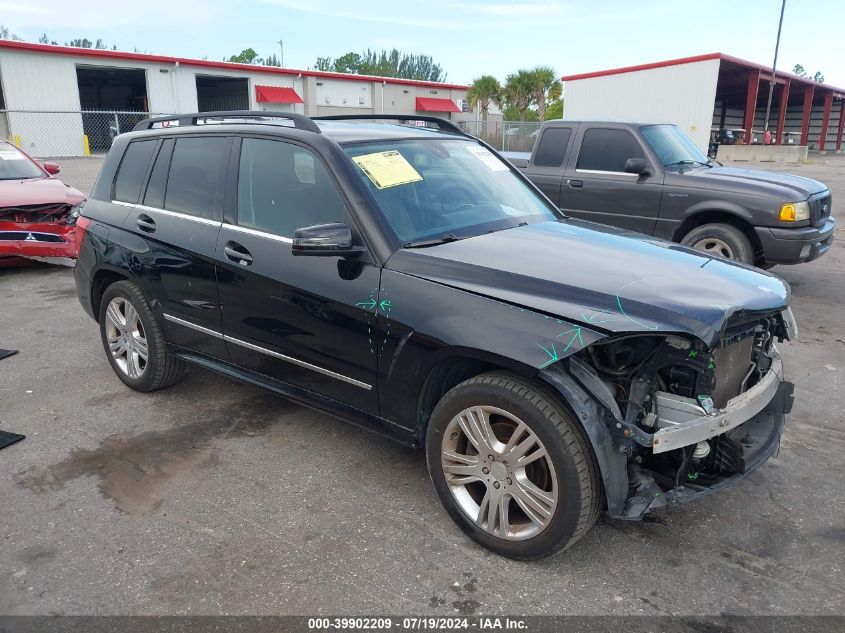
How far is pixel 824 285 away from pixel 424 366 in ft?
22.3

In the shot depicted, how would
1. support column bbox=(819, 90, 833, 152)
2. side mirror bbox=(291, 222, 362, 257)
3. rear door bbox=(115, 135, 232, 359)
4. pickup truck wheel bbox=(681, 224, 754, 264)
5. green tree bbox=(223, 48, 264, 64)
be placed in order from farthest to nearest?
green tree bbox=(223, 48, 264, 64), support column bbox=(819, 90, 833, 152), pickup truck wheel bbox=(681, 224, 754, 264), rear door bbox=(115, 135, 232, 359), side mirror bbox=(291, 222, 362, 257)

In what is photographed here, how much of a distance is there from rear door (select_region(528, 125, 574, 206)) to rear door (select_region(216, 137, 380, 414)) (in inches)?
207

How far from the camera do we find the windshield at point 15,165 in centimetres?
878

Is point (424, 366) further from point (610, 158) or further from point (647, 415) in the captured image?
point (610, 158)

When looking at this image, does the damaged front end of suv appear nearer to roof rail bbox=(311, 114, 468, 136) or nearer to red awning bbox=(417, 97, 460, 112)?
roof rail bbox=(311, 114, 468, 136)

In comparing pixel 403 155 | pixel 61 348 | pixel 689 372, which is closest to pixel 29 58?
pixel 61 348

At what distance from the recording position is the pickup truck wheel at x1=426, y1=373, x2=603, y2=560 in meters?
2.59

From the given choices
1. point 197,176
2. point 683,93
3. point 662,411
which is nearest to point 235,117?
point 197,176

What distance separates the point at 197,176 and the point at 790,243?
5.86 meters

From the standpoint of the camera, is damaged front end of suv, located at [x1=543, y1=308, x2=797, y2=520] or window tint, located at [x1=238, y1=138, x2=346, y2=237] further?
window tint, located at [x1=238, y1=138, x2=346, y2=237]

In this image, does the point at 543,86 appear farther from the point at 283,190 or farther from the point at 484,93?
the point at 283,190

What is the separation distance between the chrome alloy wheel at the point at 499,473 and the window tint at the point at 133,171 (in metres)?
2.93

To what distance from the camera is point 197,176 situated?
4.05 m

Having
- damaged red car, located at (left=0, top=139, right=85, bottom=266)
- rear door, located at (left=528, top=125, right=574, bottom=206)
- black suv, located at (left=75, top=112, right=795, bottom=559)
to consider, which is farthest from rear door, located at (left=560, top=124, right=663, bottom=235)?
damaged red car, located at (left=0, top=139, right=85, bottom=266)
